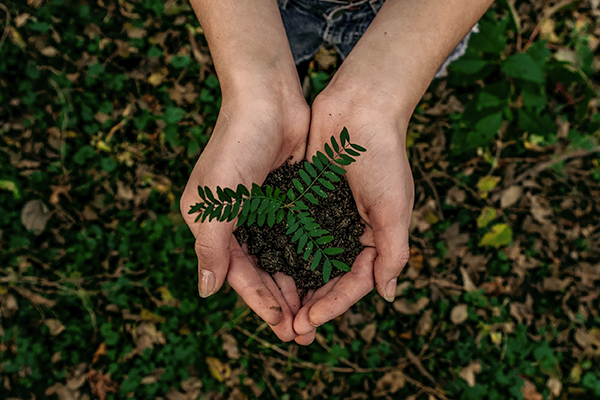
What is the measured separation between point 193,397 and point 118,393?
0.64 meters

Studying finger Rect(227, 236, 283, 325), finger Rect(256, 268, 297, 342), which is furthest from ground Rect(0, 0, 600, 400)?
finger Rect(227, 236, 283, 325)

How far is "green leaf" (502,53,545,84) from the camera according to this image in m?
3.02

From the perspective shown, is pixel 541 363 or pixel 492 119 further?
pixel 541 363

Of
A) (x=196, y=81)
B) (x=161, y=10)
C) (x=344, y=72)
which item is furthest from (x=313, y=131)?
(x=161, y=10)

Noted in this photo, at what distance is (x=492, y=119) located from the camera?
322 cm

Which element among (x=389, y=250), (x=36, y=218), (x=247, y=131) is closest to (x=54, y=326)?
(x=36, y=218)

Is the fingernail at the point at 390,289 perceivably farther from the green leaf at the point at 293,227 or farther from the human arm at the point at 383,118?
the green leaf at the point at 293,227

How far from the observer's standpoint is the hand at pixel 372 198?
92.0 inches

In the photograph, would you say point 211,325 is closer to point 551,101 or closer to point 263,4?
point 263,4

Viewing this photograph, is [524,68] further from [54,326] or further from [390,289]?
[54,326]

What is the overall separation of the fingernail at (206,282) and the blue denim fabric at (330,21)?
188 cm

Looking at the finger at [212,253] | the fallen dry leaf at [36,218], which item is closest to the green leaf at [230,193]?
the finger at [212,253]

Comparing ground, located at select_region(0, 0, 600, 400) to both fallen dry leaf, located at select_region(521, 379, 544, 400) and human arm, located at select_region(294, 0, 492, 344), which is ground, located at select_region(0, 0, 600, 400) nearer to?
fallen dry leaf, located at select_region(521, 379, 544, 400)

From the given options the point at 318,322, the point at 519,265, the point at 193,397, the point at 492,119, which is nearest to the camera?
the point at 318,322
